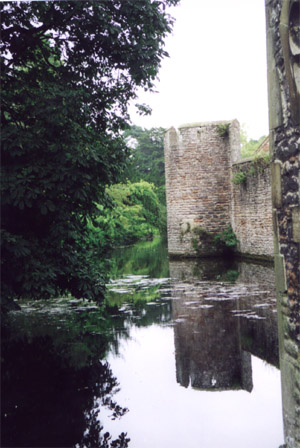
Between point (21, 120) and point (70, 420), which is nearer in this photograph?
point (70, 420)

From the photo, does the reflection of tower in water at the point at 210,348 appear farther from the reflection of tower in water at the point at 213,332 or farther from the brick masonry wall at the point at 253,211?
the brick masonry wall at the point at 253,211

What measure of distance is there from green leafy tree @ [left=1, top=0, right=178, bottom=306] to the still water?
862 mm

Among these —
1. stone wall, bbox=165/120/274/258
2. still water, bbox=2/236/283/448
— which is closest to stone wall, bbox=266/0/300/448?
still water, bbox=2/236/283/448

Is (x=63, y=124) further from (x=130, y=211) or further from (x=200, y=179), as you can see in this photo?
(x=130, y=211)

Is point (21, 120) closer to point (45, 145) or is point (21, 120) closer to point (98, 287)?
point (45, 145)

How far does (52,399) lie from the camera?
4.93 metres

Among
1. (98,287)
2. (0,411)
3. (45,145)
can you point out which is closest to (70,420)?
(0,411)

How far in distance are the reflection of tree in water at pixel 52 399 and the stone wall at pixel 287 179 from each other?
4.70 ft

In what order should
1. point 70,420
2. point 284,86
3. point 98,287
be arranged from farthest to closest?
1. point 98,287
2. point 70,420
3. point 284,86

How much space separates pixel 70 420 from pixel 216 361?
2086mm

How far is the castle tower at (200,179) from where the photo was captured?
17.8 m

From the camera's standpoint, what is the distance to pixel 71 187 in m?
5.64

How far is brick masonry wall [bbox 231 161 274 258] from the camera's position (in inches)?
605

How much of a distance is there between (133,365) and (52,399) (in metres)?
1.31
